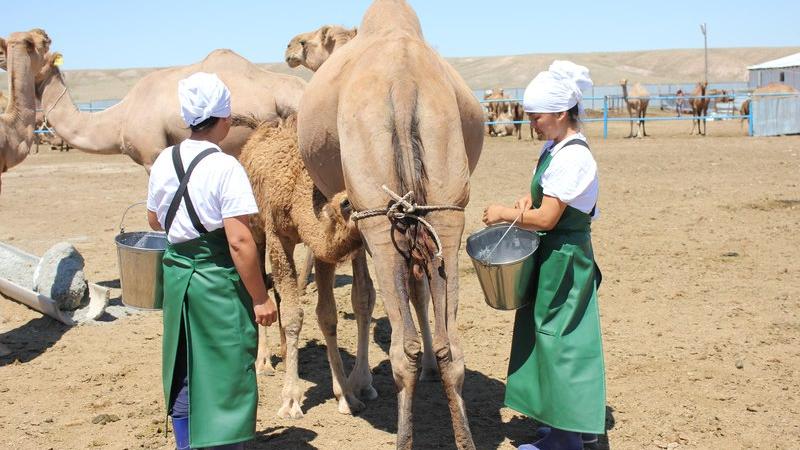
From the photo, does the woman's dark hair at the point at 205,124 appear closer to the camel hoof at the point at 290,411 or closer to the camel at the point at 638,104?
the camel hoof at the point at 290,411

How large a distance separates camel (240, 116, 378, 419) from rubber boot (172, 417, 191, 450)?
4.76ft

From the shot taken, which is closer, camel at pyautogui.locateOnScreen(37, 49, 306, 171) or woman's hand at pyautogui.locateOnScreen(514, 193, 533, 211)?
woman's hand at pyautogui.locateOnScreen(514, 193, 533, 211)

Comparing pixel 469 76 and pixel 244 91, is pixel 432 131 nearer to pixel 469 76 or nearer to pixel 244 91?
pixel 244 91

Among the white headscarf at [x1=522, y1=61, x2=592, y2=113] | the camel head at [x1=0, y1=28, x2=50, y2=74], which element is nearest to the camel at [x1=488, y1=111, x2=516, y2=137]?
the camel head at [x1=0, y1=28, x2=50, y2=74]

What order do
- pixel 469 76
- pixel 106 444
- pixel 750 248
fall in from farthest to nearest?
1. pixel 469 76
2. pixel 750 248
3. pixel 106 444

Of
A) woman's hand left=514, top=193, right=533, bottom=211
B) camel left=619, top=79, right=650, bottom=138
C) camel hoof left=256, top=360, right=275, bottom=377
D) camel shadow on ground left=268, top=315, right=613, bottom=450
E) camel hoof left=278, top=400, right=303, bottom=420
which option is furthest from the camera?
camel left=619, top=79, right=650, bottom=138

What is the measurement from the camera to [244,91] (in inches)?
363

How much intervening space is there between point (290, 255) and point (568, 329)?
2.26 meters

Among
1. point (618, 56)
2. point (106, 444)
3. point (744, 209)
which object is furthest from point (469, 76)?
point (106, 444)

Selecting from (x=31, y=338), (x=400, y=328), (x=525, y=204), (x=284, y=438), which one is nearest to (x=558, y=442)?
(x=400, y=328)

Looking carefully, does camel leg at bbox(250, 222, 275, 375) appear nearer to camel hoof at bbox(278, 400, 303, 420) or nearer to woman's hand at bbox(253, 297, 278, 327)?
camel hoof at bbox(278, 400, 303, 420)

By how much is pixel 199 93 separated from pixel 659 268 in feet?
21.5

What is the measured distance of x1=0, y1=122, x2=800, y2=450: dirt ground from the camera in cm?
533

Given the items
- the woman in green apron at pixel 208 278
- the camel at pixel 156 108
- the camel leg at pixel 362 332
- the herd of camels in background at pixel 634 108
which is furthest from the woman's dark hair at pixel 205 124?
the herd of camels in background at pixel 634 108
